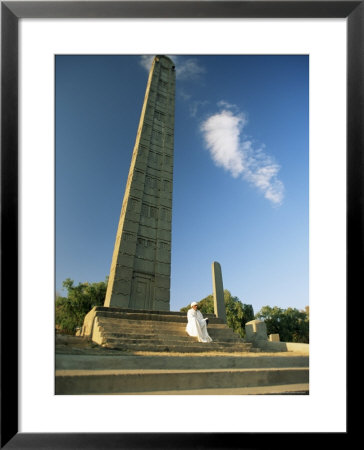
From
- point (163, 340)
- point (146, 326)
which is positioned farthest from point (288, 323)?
point (163, 340)

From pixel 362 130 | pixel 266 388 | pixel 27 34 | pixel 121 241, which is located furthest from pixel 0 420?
pixel 121 241

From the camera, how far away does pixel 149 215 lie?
13391 millimetres

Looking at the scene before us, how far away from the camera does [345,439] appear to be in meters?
4.09

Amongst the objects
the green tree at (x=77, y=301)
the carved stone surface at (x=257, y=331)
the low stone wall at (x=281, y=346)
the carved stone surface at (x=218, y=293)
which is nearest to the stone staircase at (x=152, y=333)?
the low stone wall at (x=281, y=346)

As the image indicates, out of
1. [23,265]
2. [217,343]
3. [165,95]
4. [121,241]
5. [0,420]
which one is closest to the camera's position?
[0,420]

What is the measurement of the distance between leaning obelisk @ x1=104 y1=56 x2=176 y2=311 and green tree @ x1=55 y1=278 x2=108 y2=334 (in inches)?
481

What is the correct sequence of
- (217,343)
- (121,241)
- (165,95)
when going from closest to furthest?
(217,343) → (121,241) → (165,95)

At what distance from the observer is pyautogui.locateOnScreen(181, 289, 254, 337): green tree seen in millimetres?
26650

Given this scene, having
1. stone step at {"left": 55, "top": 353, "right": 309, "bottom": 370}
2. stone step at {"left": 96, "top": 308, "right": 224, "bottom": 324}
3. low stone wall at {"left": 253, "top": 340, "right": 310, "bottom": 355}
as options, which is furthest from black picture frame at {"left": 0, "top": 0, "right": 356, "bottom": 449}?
low stone wall at {"left": 253, "top": 340, "right": 310, "bottom": 355}

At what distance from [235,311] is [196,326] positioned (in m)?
18.7

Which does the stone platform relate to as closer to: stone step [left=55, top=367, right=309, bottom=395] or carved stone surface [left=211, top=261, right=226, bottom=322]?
stone step [left=55, top=367, right=309, bottom=395]

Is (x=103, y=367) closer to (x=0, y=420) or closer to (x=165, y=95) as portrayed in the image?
(x=0, y=420)

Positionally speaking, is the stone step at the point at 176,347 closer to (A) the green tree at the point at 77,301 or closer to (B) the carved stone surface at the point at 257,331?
(B) the carved stone surface at the point at 257,331

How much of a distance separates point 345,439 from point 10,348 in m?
3.53
